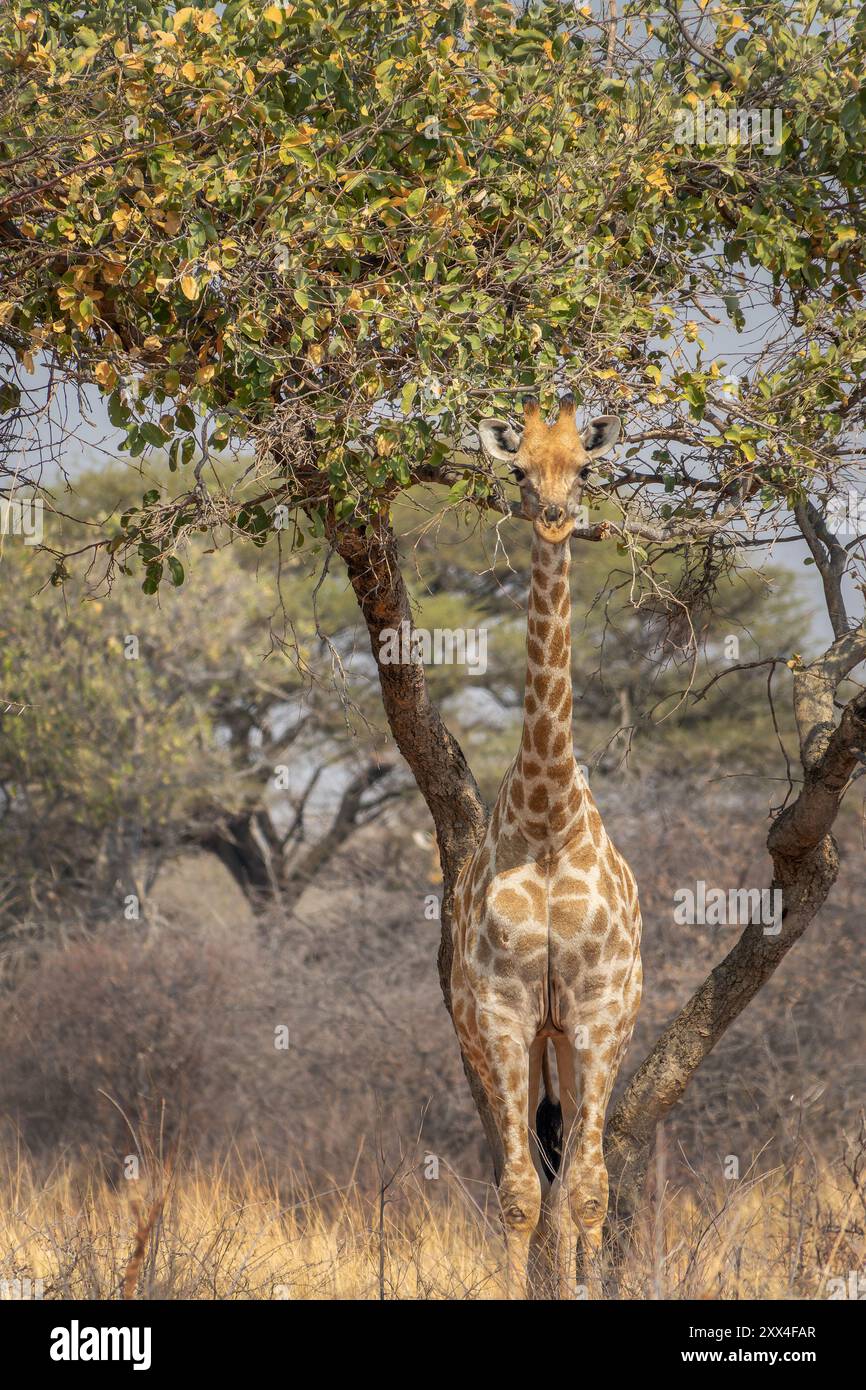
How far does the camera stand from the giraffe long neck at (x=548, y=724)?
5.41 m

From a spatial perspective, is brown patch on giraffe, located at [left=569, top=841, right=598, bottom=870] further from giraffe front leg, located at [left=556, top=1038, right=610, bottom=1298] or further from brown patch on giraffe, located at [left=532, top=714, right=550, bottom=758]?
giraffe front leg, located at [left=556, top=1038, right=610, bottom=1298]

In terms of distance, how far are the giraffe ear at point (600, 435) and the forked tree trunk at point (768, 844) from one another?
4.55ft

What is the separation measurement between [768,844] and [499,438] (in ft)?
8.61

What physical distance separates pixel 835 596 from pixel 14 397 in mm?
3841

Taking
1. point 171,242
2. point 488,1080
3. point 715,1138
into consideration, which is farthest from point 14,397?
point 715,1138

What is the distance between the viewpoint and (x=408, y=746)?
23.4 feet

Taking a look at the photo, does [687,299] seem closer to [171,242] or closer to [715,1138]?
[171,242]

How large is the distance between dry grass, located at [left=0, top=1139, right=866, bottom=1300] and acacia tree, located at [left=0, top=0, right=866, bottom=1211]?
175cm

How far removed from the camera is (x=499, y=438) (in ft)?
17.3

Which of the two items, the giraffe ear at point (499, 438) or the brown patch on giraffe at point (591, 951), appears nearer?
the giraffe ear at point (499, 438)

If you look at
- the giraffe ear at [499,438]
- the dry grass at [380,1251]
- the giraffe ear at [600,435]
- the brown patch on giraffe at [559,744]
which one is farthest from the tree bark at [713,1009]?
the giraffe ear at [499,438]

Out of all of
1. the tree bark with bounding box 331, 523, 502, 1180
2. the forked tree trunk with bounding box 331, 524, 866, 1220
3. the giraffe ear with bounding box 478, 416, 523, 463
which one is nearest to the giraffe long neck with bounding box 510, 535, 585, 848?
the giraffe ear with bounding box 478, 416, 523, 463

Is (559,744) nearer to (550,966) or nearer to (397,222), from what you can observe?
(550,966)

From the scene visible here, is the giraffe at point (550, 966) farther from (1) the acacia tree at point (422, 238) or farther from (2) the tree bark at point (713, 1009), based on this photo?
(2) the tree bark at point (713, 1009)
